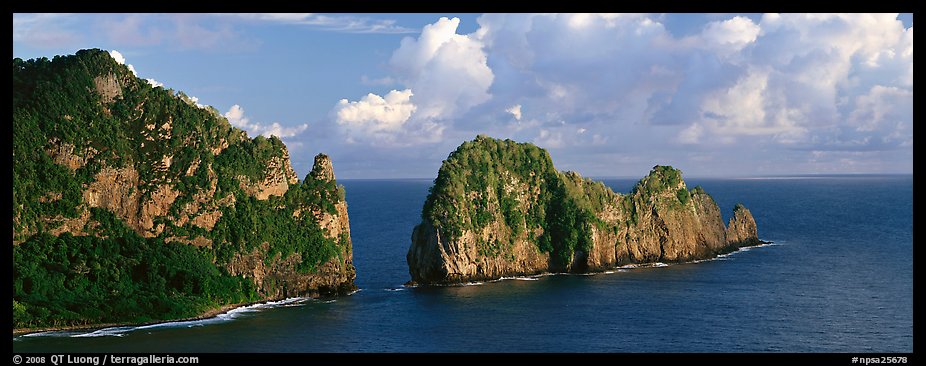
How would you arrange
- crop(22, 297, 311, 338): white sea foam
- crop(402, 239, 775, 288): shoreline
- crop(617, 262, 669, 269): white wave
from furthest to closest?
crop(617, 262, 669, 269): white wave < crop(402, 239, 775, 288): shoreline < crop(22, 297, 311, 338): white sea foam

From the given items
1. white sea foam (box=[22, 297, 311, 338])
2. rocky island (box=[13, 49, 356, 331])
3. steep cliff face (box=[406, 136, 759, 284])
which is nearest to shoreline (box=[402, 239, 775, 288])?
steep cliff face (box=[406, 136, 759, 284])

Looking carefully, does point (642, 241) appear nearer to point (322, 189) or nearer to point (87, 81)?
point (322, 189)

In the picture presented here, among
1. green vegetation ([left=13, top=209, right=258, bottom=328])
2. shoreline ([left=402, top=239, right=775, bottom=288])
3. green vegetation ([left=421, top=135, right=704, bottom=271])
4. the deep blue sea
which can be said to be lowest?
the deep blue sea

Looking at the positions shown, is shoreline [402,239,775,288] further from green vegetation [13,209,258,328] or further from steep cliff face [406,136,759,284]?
green vegetation [13,209,258,328]

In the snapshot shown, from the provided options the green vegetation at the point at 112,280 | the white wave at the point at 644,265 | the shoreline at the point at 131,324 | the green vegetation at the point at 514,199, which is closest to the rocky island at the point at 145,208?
the green vegetation at the point at 112,280

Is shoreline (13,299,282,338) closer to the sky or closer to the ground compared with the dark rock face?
closer to the ground

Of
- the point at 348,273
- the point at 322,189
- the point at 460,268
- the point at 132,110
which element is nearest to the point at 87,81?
the point at 132,110
